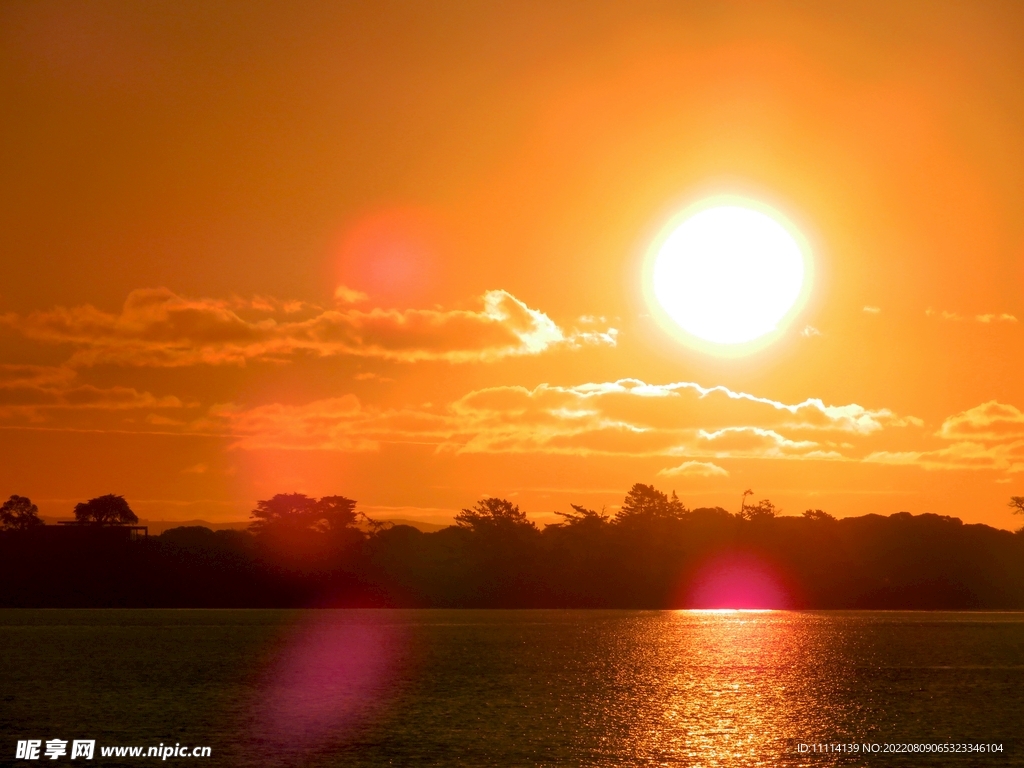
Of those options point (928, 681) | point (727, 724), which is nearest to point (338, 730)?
point (727, 724)

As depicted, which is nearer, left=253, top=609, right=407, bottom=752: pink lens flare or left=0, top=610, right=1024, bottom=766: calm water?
left=0, top=610, right=1024, bottom=766: calm water

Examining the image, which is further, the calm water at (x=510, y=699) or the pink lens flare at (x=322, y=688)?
the pink lens flare at (x=322, y=688)

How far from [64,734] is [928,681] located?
76.5 meters

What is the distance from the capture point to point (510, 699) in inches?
3748

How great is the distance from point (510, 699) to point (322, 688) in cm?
1741

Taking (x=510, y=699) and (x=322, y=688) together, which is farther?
(x=322, y=688)

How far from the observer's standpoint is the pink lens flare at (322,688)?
7538cm

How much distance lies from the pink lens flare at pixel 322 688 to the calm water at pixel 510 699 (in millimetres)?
281

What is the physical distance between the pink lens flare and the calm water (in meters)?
0.28

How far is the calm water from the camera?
2712 inches

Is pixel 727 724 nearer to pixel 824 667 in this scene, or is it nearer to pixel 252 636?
pixel 824 667

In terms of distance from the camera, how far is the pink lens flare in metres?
75.4

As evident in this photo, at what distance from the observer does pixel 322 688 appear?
103 m

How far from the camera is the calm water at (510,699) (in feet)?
226
